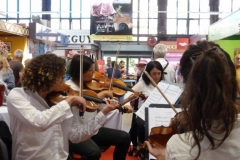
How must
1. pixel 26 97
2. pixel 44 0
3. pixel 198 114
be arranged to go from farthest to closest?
pixel 44 0 → pixel 26 97 → pixel 198 114

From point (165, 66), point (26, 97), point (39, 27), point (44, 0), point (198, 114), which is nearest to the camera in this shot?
point (198, 114)

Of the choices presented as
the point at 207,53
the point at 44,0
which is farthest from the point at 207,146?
the point at 44,0

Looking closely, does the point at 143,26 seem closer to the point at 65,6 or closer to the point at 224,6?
the point at 224,6

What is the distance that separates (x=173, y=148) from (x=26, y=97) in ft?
3.77

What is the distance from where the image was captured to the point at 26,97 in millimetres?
2033

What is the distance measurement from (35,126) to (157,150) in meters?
0.75

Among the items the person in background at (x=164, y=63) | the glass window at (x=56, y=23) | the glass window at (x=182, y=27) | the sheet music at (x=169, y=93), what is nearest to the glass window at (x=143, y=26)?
the glass window at (x=182, y=27)

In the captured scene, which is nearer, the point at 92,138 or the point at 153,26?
the point at 92,138

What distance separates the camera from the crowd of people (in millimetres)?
1055

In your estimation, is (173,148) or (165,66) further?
(165,66)

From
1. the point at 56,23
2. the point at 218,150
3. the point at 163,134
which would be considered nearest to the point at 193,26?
the point at 56,23

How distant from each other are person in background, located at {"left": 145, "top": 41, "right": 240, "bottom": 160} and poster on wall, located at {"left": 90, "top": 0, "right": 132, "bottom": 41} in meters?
8.91

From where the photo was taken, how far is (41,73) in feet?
6.78

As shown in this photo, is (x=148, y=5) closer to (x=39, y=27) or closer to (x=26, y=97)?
(x=39, y=27)
